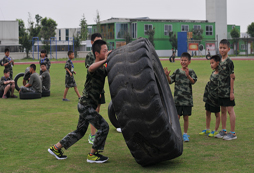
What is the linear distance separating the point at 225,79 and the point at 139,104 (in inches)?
112

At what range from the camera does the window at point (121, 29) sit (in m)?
76.5

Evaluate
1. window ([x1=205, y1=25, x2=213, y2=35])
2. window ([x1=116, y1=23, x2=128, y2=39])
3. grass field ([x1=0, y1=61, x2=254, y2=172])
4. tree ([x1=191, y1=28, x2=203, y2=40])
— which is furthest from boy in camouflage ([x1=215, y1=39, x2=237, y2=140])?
window ([x1=205, y1=25, x2=213, y2=35])

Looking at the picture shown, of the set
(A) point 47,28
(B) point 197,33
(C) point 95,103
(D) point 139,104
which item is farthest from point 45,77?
(A) point 47,28

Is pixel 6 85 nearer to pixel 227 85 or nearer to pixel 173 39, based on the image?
pixel 227 85

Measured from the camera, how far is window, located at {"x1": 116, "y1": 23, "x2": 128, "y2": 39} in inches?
3012

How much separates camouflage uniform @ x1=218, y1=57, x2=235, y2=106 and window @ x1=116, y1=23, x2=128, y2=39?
2768 inches

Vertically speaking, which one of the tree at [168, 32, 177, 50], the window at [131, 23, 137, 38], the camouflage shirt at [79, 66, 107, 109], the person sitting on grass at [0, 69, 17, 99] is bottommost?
the person sitting on grass at [0, 69, 17, 99]

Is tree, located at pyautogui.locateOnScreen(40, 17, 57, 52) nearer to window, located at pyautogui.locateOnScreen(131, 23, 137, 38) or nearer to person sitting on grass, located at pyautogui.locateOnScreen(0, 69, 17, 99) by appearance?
window, located at pyautogui.locateOnScreen(131, 23, 137, 38)

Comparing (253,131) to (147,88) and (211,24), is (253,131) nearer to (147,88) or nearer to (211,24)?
(147,88)

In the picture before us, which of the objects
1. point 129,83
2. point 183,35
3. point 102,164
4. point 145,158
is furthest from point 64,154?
point 183,35

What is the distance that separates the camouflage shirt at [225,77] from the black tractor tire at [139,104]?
228cm

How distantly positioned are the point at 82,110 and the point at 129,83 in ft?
3.81

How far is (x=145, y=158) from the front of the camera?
5.12 m

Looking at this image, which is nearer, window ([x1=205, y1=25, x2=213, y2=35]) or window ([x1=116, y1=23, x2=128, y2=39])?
→ window ([x1=116, y1=23, x2=128, y2=39])
